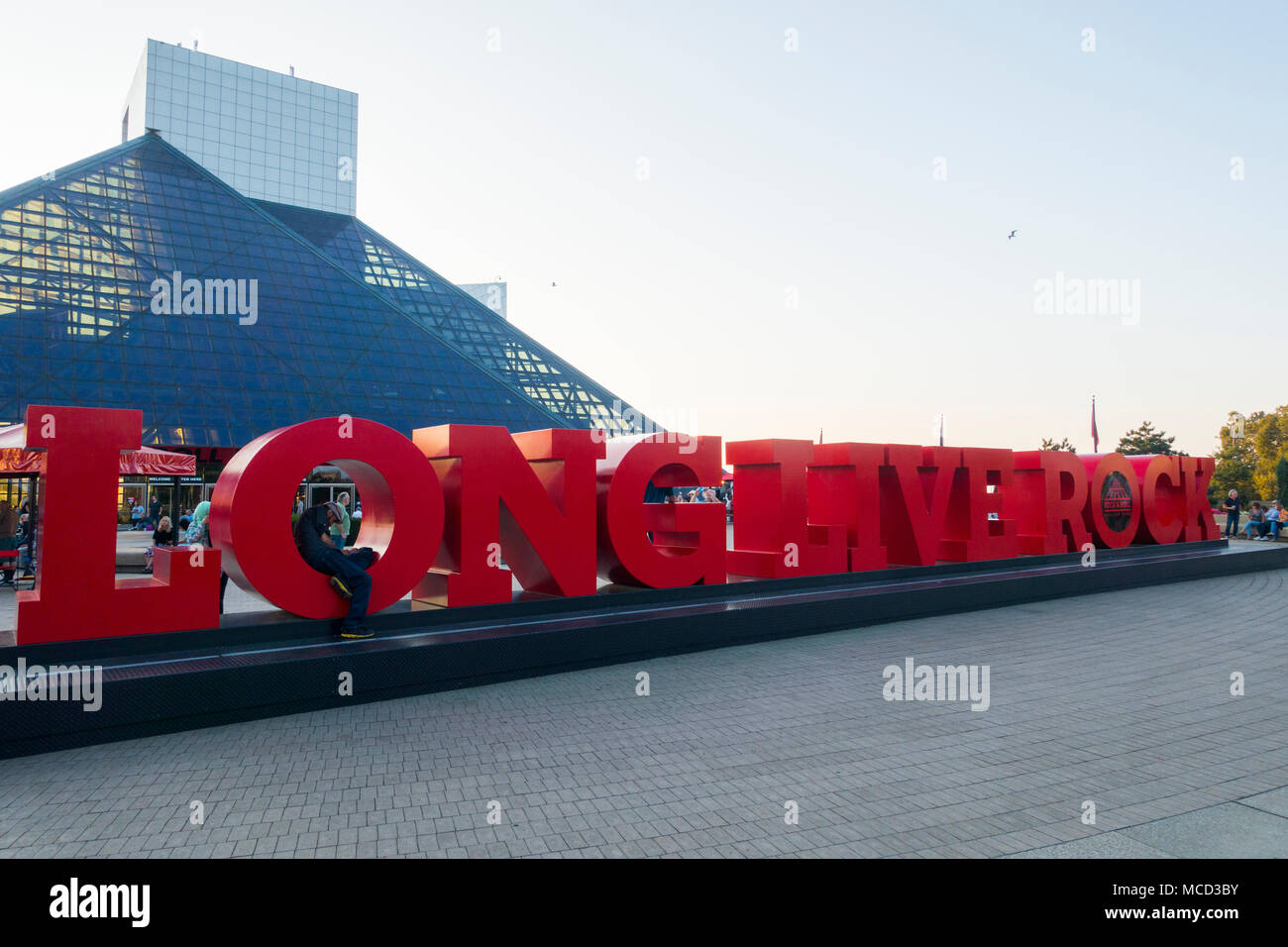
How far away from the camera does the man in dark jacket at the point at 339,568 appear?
7.70 meters

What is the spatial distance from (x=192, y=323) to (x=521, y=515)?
99.7ft

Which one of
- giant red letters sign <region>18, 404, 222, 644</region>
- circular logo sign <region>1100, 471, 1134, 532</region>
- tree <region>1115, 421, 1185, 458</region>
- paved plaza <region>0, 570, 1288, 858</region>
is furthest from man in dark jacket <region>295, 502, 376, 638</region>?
tree <region>1115, 421, 1185, 458</region>

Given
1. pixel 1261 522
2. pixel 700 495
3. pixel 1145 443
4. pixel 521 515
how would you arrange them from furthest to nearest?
pixel 1145 443 < pixel 700 495 < pixel 1261 522 < pixel 521 515

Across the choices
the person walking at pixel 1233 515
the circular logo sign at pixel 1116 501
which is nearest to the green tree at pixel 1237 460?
the person walking at pixel 1233 515

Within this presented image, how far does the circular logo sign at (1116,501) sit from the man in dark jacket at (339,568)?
1586 cm

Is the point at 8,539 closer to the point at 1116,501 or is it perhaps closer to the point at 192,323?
the point at 192,323

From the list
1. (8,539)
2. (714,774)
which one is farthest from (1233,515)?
(8,539)

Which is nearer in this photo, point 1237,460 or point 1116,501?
point 1116,501

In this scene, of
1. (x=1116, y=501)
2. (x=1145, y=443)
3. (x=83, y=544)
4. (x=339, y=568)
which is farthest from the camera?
(x=1145, y=443)

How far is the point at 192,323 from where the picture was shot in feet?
106

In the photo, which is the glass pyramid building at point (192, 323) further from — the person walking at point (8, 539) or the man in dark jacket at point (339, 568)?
the man in dark jacket at point (339, 568)

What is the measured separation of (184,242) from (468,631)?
3469 centimetres

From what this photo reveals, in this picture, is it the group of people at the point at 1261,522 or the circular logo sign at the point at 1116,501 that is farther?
the group of people at the point at 1261,522
